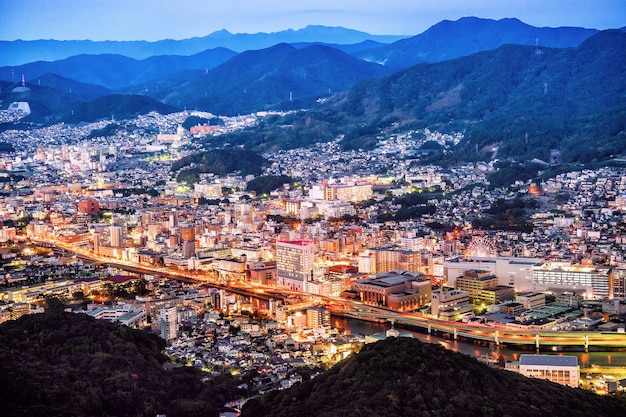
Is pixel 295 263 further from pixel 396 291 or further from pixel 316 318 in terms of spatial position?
pixel 316 318

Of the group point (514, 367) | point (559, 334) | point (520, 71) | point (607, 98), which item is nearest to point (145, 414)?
point (514, 367)

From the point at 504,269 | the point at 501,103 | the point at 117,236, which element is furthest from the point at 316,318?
the point at 501,103

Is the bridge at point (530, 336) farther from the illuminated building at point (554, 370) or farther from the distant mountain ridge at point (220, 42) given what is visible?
the distant mountain ridge at point (220, 42)

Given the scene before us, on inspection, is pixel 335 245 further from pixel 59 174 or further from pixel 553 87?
pixel 553 87

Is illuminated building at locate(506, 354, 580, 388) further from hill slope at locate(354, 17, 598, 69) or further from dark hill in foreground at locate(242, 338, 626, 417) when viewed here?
hill slope at locate(354, 17, 598, 69)

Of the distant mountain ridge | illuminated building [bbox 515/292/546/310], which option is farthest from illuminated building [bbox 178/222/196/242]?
the distant mountain ridge

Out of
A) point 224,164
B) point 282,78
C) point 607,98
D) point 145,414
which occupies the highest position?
point 282,78

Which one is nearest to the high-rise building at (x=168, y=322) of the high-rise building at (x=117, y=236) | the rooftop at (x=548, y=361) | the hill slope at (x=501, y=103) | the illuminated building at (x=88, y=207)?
the rooftop at (x=548, y=361)

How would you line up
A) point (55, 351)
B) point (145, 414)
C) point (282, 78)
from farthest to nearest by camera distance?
point (282, 78)
point (55, 351)
point (145, 414)
